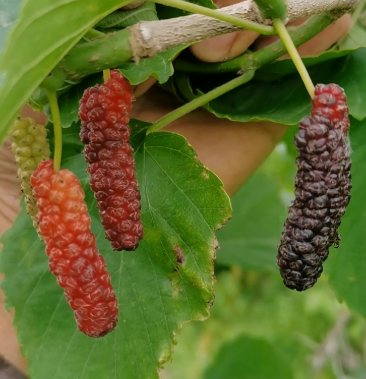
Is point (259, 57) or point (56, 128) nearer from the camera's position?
point (56, 128)

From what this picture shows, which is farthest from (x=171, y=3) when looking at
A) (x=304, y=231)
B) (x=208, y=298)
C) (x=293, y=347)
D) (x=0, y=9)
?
(x=293, y=347)

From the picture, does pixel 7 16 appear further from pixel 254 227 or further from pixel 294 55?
pixel 254 227

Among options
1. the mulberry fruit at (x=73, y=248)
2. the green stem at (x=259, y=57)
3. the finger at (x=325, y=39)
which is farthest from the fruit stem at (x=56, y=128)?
the finger at (x=325, y=39)

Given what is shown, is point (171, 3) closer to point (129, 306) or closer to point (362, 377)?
point (129, 306)

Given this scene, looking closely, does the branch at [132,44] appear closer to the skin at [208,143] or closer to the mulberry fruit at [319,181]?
the mulberry fruit at [319,181]

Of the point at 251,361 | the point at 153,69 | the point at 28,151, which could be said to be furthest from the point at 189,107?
the point at 251,361

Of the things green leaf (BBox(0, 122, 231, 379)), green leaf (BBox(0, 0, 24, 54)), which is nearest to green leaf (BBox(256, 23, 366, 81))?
green leaf (BBox(0, 122, 231, 379))

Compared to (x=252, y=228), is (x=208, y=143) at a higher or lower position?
higher
